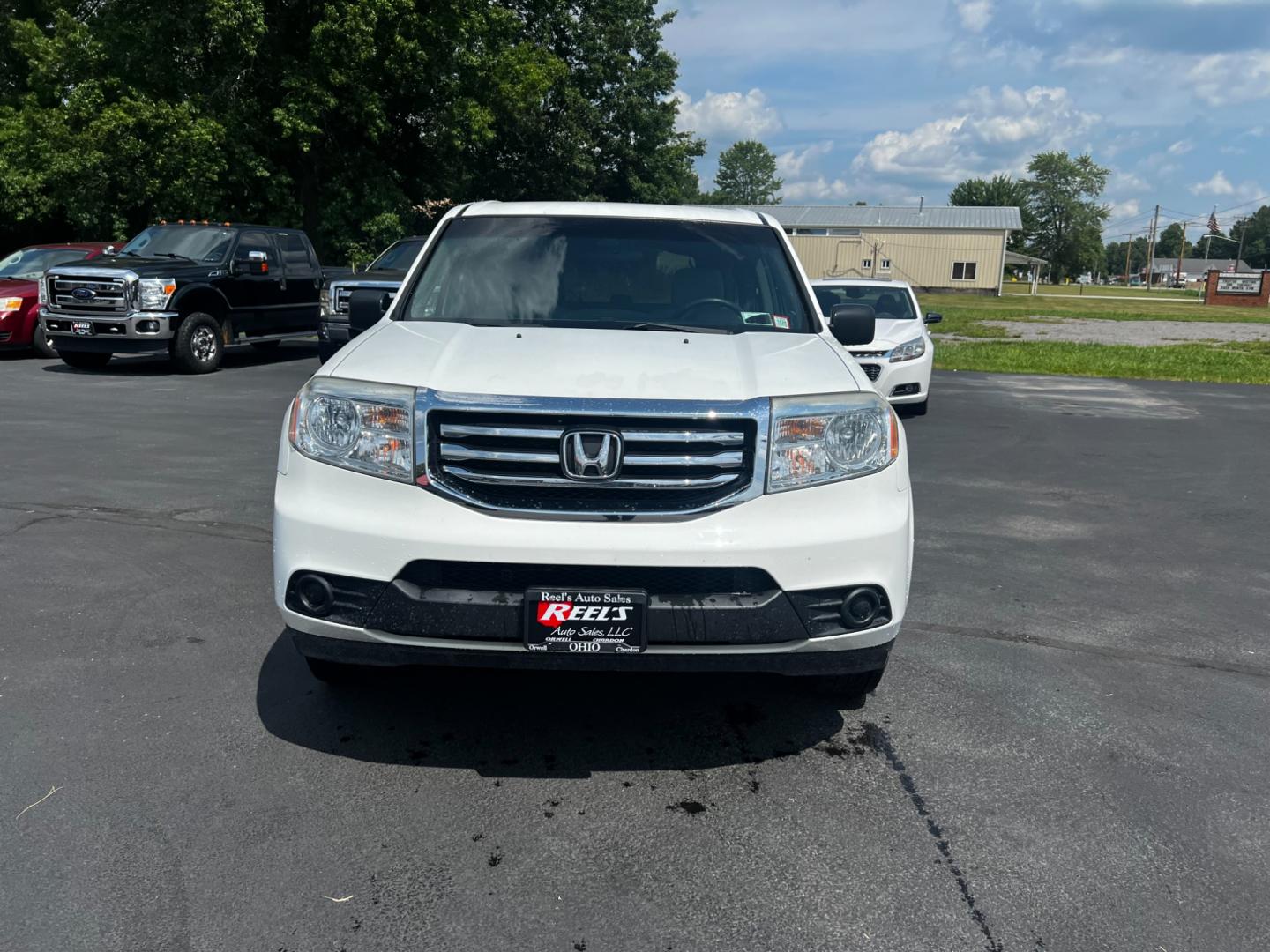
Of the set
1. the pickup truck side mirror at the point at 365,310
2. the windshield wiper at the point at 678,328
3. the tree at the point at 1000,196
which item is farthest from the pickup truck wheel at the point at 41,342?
A: the tree at the point at 1000,196

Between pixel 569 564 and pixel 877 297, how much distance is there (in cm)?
1163

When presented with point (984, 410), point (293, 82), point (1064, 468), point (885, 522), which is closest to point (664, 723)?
point (885, 522)

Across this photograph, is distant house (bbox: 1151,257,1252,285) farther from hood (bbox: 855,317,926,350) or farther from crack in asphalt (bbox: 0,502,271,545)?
crack in asphalt (bbox: 0,502,271,545)

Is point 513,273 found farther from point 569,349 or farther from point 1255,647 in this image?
point 1255,647

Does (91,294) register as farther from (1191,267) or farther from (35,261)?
(1191,267)

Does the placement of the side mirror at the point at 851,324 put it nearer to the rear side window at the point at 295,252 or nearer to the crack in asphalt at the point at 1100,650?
the crack in asphalt at the point at 1100,650

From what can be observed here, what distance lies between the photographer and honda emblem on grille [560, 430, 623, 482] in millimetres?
3205

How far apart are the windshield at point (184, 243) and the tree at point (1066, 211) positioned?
107 metres

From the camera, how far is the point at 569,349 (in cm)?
368

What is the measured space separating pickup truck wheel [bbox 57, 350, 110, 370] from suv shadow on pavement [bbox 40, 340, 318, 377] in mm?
92

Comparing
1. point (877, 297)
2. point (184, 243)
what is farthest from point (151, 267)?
point (877, 297)

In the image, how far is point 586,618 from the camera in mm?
3158

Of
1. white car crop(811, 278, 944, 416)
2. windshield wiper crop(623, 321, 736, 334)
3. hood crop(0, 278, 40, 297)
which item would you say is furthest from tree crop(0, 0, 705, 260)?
windshield wiper crop(623, 321, 736, 334)

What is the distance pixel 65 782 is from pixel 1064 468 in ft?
27.3
